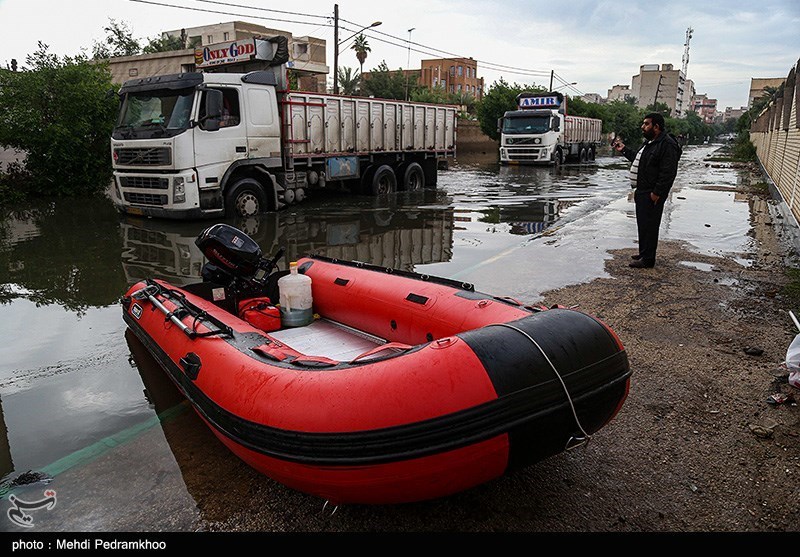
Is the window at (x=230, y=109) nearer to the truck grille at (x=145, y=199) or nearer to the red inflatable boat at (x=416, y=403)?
the truck grille at (x=145, y=199)

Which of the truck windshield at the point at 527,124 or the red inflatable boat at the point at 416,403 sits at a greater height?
the truck windshield at the point at 527,124

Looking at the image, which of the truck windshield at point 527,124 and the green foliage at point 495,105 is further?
the green foliage at point 495,105

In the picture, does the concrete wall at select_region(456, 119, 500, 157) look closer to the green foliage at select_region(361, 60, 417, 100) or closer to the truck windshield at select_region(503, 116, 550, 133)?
the green foliage at select_region(361, 60, 417, 100)

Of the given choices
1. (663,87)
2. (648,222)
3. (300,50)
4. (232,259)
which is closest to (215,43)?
(648,222)

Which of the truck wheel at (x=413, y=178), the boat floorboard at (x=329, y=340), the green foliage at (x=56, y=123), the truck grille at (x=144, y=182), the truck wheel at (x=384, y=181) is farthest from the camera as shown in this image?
the truck wheel at (x=413, y=178)

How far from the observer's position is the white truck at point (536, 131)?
2714cm

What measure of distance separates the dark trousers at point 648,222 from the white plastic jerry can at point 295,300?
4546 millimetres

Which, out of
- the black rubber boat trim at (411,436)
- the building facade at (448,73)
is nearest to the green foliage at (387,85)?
the building facade at (448,73)

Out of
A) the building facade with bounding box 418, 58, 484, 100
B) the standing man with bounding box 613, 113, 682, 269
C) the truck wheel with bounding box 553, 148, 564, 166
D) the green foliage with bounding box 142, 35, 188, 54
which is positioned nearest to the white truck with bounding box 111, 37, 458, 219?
the standing man with bounding box 613, 113, 682, 269

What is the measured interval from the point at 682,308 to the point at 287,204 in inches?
364

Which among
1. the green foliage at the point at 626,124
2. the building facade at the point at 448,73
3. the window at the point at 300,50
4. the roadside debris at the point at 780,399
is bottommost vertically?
the roadside debris at the point at 780,399

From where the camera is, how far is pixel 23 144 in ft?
46.4

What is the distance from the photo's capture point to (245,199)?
11.2 meters

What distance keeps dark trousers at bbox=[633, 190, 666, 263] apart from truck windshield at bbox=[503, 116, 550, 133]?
21305 mm
